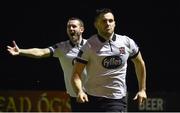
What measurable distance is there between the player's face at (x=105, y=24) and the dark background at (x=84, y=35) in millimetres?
4498

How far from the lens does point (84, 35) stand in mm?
10875

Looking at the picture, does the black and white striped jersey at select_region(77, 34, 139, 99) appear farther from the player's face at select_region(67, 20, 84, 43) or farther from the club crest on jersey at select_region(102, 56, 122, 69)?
the player's face at select_region(67, 20, 84, 43)

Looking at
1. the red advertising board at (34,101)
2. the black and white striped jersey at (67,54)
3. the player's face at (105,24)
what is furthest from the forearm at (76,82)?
the red advertising board at (34,101)

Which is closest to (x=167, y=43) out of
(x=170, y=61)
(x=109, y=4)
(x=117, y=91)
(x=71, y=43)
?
(x=170, y=61)

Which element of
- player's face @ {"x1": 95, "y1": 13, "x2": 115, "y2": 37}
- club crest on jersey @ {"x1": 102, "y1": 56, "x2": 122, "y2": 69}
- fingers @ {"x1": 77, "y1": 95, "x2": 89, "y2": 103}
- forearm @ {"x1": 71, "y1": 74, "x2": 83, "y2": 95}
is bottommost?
fingers @ {"x1": 77, "y1": 95, "x2": 89, "y2": 103}

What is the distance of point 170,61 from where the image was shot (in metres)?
10.8

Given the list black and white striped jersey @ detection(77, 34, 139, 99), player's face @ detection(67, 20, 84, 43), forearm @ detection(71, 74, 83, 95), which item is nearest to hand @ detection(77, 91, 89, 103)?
forearm @ detection(71, 74, 83, 95)

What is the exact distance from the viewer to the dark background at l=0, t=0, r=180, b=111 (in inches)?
419

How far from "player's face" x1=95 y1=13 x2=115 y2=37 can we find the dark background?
14.8 feet

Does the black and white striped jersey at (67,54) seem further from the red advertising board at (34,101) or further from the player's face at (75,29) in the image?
the red advertising board at (34,101)

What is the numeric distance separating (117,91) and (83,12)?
15.4ft

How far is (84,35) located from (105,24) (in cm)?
479

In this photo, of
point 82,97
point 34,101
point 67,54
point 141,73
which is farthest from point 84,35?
point 82,97

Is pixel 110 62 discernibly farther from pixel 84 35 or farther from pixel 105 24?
pixel 84 35
